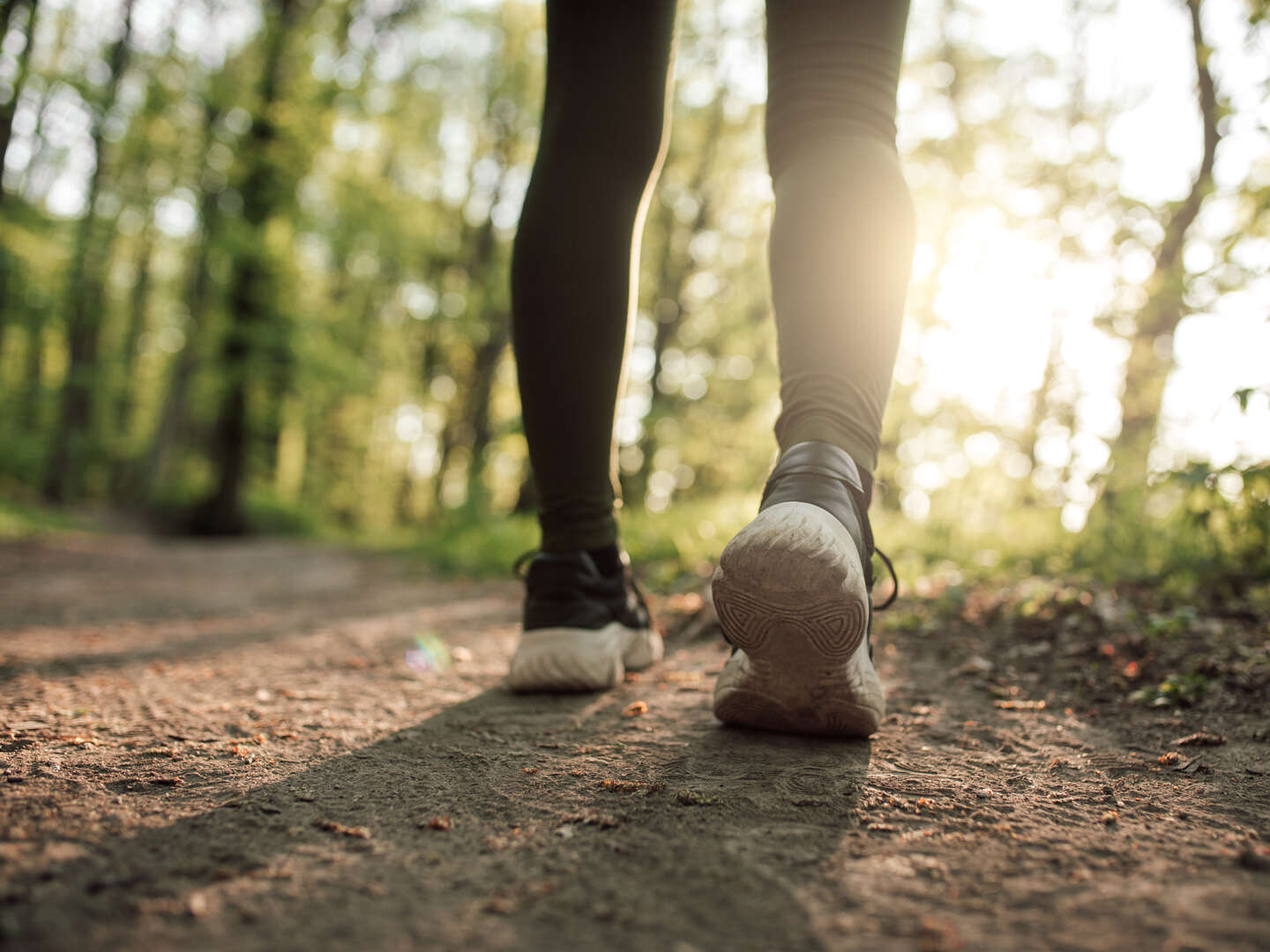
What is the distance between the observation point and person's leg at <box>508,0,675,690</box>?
4.93 feet

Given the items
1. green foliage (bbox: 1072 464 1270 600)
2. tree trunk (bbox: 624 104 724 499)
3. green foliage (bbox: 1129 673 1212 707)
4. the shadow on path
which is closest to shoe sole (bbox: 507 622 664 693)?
the shadow on path

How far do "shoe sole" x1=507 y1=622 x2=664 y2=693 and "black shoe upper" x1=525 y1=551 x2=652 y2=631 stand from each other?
17 mm

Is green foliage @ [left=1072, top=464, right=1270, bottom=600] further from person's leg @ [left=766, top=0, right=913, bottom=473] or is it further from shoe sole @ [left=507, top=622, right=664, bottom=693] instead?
shoe sole @ [left=507, top=622, right=664, bottom=693]

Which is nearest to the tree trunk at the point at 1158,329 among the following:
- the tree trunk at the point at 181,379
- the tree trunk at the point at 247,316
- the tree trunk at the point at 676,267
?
the tree trunk at the point at 676,267

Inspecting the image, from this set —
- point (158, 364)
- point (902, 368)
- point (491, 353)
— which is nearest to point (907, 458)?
point (902, 368)

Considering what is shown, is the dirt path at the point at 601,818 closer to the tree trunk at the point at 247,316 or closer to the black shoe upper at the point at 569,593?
the black shoe upper at the point at 569,593

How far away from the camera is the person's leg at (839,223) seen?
51.2 inches

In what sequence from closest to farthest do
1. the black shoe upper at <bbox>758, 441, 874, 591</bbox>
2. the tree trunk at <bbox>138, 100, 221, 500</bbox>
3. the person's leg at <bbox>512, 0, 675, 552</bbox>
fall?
the black shoe upper at <bbox>758, 441, 874, 591</bbox>
the person's leg at <bbox>512, 0, 675, 552</bbox>
the tree trunk at <bbox>138, 100, 221, 500</bbox>

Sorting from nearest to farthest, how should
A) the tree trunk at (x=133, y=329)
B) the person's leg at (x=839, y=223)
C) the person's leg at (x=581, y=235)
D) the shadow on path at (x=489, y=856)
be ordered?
the shadow on path at (x=489, y=856), the person's leg at (x=839, y=223), the person's leg at (x=581, y=235), the tree trunk at (x=133, y=329)

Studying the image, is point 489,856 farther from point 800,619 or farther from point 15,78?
point 15,78

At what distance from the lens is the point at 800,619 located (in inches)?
41.7

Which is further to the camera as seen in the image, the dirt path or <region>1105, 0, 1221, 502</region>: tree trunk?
A: <region>1105, 0, 1221, 502</region>: tree trunk

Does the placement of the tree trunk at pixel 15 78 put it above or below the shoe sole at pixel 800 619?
above

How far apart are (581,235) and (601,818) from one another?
3.35 feet
